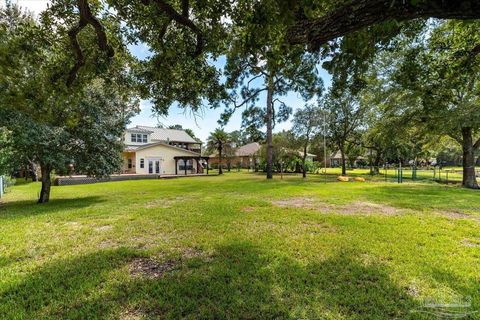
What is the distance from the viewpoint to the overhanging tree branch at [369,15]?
197 cm

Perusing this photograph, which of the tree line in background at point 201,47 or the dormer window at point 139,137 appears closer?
the tree line in background at point 201,47

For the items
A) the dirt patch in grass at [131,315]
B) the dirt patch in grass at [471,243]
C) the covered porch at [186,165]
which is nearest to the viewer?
the dirt patch in grass at [131,315]

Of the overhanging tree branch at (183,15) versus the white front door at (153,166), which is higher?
the overhanging tree branch at (183,15)

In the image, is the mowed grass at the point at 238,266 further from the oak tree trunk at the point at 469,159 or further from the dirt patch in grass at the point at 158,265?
the oak tree trunk at the point at 469,159

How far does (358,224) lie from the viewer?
6062mm

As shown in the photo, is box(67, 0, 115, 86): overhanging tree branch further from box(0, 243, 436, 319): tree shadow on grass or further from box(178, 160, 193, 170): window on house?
box(178, 160, 193, 170): window on house

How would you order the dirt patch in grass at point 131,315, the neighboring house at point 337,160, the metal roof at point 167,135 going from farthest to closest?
the neighboring house at point 337,160, the metal roof at point 167,135, the dirt patch in grass at point 131,315

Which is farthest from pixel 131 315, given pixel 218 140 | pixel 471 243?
pixel 218 140

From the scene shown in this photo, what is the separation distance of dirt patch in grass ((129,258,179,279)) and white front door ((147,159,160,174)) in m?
27.2

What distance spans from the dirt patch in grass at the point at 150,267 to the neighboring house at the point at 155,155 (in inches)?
999

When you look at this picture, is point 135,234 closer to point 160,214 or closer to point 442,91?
point 160,214

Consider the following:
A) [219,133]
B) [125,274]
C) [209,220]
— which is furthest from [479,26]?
[219,133]

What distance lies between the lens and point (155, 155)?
98.4 ft

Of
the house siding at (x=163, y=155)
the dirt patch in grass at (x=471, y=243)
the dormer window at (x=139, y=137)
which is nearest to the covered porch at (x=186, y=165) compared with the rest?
the house siding at (x=163, y=155)
